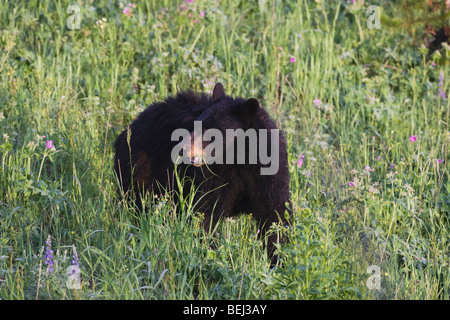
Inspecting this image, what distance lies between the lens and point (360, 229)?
455cm

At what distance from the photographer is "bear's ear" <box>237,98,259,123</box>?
15.0ft

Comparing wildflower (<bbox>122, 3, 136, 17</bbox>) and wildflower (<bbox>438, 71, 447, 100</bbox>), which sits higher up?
wildflower (<bbox>122, 3, 136, 17</bbox>)

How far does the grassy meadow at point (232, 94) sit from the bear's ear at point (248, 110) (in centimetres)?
73

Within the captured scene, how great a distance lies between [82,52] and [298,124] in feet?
7.54

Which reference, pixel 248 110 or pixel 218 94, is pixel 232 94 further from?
pixel 248 110

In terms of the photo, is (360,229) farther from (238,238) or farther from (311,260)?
(311,260)

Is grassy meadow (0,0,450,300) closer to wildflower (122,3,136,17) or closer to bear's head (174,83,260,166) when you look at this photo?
wildflower (122,3,136,17)

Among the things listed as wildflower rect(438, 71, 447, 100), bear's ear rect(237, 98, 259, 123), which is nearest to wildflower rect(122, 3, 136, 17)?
bear's ear rect(237, 98, 259, 123)

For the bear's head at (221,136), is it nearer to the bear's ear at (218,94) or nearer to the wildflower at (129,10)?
the bear's ear at (218,94)

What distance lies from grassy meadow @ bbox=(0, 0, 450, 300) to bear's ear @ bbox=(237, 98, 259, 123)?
727 millimetres

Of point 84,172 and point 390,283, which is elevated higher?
point 84,172

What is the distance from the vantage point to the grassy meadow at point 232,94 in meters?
3.70

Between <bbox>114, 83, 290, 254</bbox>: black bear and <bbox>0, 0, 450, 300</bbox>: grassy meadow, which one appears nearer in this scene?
<bbox>0, 0, 450, 300</bbox>: grassy meadow
